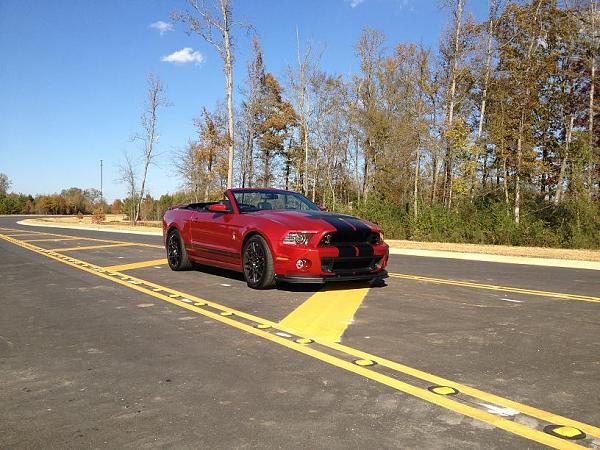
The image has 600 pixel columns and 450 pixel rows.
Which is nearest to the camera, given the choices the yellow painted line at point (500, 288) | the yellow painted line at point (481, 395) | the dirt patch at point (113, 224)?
the yellow painted line at point (481, 395)

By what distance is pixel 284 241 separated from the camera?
679 centimetres

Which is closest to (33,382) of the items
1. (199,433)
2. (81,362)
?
(81,362)

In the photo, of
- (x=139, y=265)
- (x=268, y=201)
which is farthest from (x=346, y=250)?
(x=139, y=265)

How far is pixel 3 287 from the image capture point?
791 centimetres

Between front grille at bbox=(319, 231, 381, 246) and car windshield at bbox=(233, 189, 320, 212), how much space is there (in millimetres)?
1533

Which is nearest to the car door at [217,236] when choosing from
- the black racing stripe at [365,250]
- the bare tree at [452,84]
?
the black racing stripe at [365,250]

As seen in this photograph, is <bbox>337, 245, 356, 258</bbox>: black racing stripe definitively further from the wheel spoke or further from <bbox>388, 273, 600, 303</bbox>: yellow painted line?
<bbox>388, 273, 600, 303</bbox>: yellow painted line

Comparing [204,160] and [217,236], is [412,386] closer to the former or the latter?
[217,236]

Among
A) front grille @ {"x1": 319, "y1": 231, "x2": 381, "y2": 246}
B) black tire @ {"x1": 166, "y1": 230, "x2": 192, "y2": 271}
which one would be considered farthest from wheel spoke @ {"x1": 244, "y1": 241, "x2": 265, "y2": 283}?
black tire @ {"x1": 166, "y1": 230, "x2": 192, "y2": 271}

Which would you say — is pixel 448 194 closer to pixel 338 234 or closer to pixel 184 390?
pixel 338 234

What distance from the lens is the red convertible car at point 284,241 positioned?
6.70 meters

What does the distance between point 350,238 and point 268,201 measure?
1862mm

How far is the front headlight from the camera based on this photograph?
6.72 m

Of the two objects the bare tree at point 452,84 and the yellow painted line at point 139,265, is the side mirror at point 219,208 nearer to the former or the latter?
the yellow painted line at point 139,265
